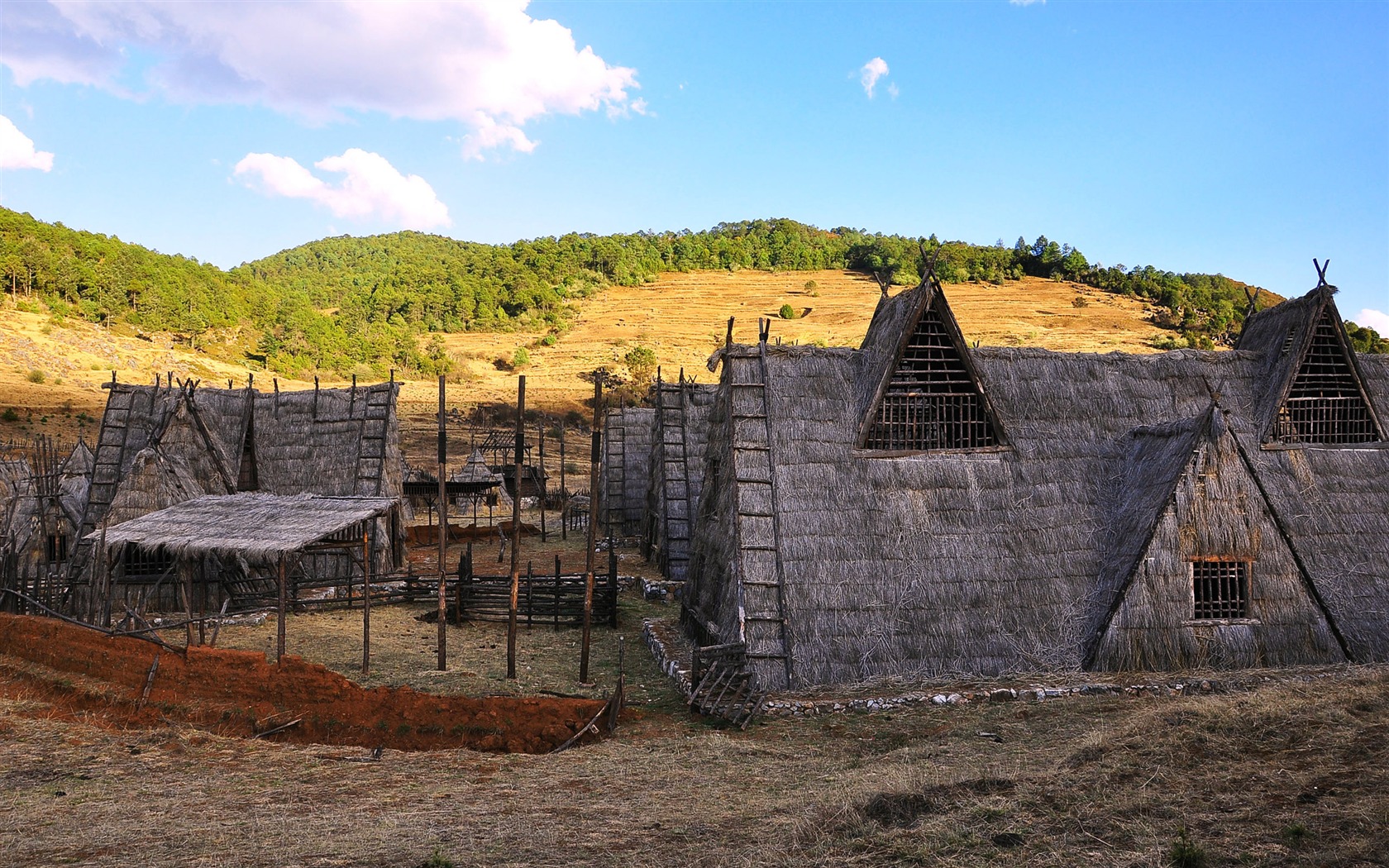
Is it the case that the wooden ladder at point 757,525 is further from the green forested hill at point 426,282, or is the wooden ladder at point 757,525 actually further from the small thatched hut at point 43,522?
the green forested hill at point 426,282

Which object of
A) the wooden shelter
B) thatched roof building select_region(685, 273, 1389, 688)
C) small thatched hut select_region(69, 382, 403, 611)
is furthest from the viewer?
small thatched hut select_region(69, 382, 403, 611)

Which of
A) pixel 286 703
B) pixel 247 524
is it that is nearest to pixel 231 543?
pixel 247 524

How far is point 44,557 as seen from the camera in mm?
24438

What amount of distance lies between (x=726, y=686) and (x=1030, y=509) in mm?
6108

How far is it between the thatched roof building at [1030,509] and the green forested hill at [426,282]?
43424mm

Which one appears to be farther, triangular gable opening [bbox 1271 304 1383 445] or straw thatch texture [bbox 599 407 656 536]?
straw thatch texture [bbox 599 407 656 536]

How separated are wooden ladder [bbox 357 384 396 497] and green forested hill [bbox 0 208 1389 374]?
39.2 meters

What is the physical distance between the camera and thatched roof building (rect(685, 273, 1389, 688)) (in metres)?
14.2

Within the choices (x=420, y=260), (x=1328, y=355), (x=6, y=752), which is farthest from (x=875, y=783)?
(x=420, y=260)

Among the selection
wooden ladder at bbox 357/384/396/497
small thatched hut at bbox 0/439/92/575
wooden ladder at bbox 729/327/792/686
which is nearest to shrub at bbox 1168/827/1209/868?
wooden ladder at bbox 729/327/792/686

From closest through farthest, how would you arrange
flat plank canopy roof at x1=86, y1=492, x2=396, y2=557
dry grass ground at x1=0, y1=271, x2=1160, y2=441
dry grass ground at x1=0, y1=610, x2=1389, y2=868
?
dry grass ground at x1=0, y1=610, x2=1389, y2=868, flat plank canopy roof at x1=86, y1=492, x2=396, y2=557, dry grass ground at x1=0, y1=271, x2=1160, y2=441

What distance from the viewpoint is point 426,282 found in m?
109

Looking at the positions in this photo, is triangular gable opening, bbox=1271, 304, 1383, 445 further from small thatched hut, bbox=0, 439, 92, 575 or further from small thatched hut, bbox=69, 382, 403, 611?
small thatched hut, bbox=0, 439, 92, 575

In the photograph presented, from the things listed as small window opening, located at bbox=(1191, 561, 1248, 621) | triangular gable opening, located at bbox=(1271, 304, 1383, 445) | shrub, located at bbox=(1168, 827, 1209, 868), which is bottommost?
shrub, located at bbox=(1168, 827, 1209, 868)
